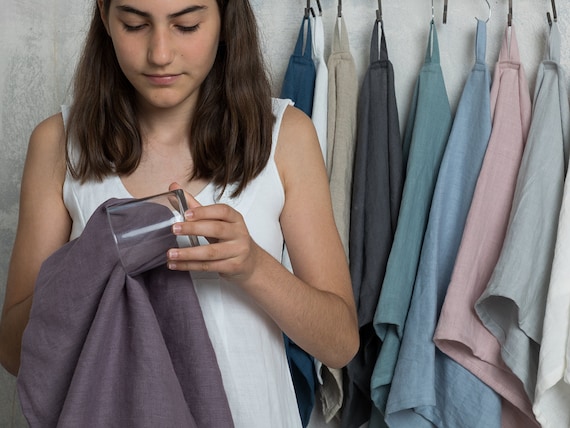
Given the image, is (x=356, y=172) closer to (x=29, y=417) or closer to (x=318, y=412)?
(x=318, y=412)

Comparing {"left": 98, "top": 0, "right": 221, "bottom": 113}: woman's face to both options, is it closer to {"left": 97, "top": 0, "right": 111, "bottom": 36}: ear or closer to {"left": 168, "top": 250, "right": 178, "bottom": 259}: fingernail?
{"left": 97, "top": 0, "right": 111, "bottom": 36}: ear

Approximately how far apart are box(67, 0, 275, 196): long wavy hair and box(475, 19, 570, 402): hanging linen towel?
49 centimetres

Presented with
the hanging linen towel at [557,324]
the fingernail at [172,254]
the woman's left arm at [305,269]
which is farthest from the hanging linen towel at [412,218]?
the fingernail at [172,254]

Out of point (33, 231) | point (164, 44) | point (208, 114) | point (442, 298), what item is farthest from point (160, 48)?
point (442, 298)

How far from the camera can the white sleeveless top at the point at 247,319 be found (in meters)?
1.03

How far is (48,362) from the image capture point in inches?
35.8

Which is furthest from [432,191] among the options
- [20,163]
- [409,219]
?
[20,163]

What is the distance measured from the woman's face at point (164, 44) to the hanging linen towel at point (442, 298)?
0.60 metres

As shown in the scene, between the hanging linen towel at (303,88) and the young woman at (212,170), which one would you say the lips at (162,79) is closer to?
the young woman at (212,170)

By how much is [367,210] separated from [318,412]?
1.43 feet

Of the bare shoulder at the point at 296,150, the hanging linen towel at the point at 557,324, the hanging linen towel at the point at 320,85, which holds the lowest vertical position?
the hanging linen towel at the point at 557,324

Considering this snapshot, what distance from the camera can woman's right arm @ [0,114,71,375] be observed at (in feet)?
3.52

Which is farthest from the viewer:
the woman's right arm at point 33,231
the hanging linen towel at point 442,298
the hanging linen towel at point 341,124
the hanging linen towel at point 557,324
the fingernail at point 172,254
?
the hanging linen towel at point 341,124

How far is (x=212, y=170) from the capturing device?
3.59ft
